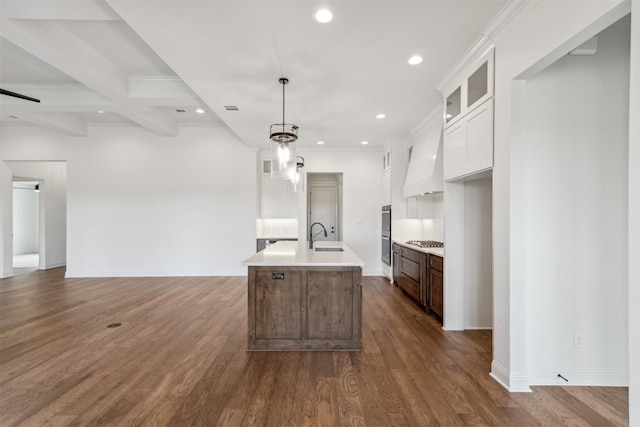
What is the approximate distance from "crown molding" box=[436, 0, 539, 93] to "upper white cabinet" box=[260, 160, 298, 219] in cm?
441

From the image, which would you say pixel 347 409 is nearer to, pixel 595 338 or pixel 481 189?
pixel 595 338

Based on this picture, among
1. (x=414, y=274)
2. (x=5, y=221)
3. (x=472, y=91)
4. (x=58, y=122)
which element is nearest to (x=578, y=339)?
(x=414, y=274)

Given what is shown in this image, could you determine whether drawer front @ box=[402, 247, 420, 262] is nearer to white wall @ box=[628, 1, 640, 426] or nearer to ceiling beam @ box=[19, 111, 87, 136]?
white wall @ box=[628, 1, 640, 426]

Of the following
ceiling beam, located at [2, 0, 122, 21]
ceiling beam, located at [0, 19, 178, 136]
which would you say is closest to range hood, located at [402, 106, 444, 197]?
ceiling beam, located at [2, 0, 122, 21]

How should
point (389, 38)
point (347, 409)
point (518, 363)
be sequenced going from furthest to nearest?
point (389, 38)
point (518, 363)
point (347, 409)

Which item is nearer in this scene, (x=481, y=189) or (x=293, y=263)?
(x=293, y=263)

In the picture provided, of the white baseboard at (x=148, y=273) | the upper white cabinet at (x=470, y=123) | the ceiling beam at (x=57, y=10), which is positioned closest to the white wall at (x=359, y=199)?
the white baseboard at (x=148, y=273)

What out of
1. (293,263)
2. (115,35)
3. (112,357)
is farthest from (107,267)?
(293,263)

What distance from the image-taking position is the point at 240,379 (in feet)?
8.27

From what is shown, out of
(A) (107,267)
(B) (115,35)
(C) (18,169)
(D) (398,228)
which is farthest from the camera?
(C) (18,169)

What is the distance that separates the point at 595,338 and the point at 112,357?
439cm

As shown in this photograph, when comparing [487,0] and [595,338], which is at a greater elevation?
[487,0]

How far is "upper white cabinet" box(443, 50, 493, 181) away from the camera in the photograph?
2.64 m

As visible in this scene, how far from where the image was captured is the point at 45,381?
2.48 meters
